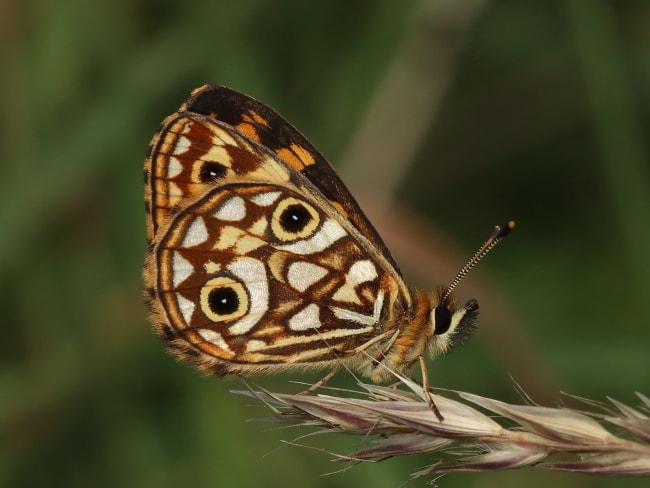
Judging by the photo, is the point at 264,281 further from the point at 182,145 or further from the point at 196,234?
the point at 182,145

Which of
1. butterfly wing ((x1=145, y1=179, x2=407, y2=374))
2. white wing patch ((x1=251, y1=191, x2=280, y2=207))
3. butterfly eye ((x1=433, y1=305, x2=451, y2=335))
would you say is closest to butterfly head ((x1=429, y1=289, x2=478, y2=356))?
butterfly eye ((x1=433, y1=305, x2=451, y2=335))

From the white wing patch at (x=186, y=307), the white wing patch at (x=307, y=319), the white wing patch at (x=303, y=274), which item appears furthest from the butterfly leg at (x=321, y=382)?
the white wing patch at (x=186, y=307)

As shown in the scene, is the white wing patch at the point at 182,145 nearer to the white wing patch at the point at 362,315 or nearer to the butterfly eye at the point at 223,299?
the butterfly eye at the point at 223,299

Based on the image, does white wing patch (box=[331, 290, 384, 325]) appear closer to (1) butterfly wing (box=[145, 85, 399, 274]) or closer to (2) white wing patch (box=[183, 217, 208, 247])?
(1) butterfly wing (box=[145, 85, 399, 274])

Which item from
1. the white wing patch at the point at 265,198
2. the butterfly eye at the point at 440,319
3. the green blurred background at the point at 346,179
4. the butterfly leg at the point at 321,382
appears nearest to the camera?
the butterfly leg at the point at 321,382

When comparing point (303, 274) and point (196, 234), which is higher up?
point (303, 274)

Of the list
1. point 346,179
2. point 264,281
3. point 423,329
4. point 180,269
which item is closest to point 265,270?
point 264,281
